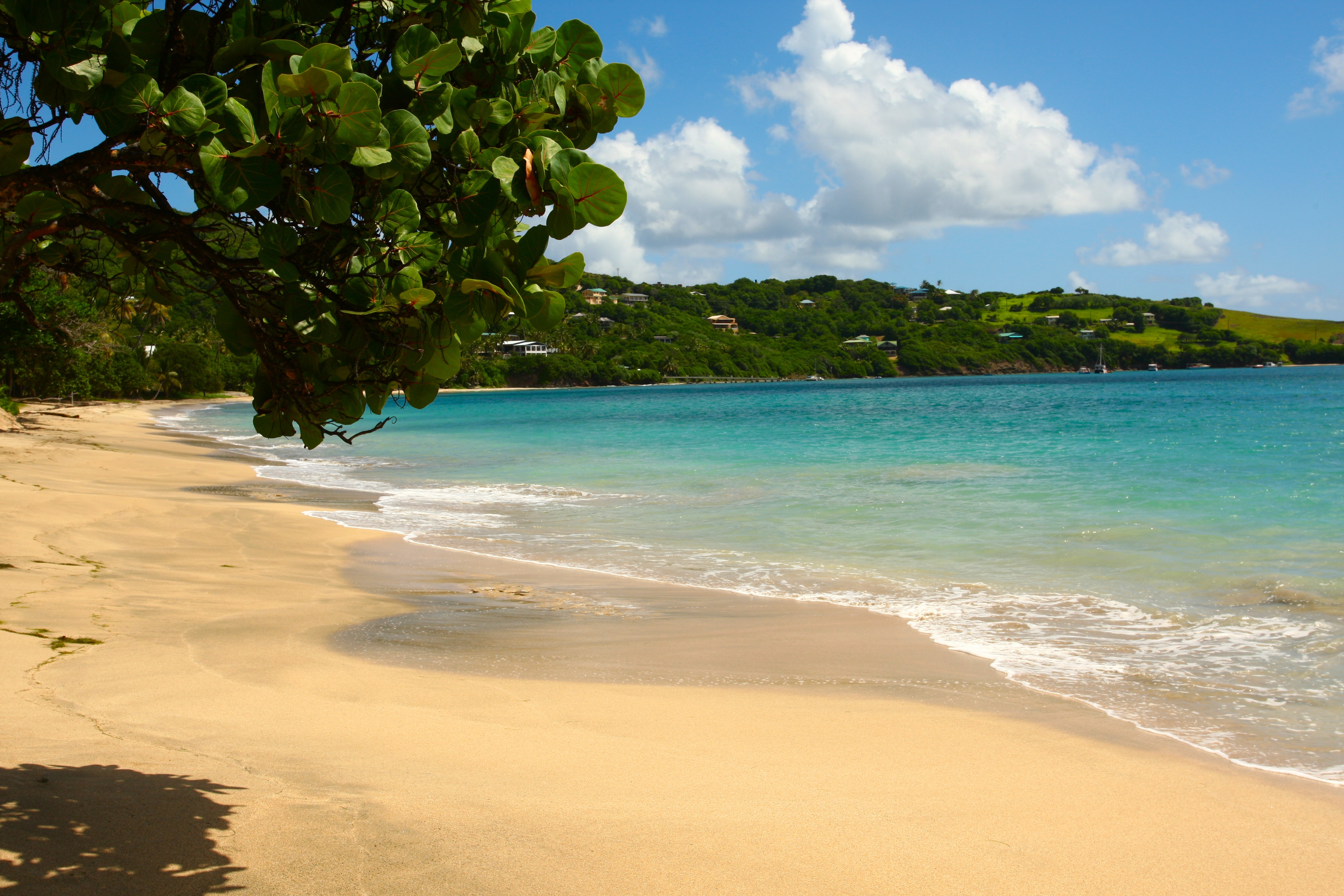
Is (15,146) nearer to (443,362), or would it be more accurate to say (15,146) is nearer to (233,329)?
(233,329)

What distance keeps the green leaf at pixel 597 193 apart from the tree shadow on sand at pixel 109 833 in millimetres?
2443

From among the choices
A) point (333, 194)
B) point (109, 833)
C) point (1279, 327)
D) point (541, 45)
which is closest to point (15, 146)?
point (333, 194)

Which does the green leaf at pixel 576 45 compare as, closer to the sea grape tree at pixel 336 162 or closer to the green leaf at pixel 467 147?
the sea grape tree at pixel 336 162

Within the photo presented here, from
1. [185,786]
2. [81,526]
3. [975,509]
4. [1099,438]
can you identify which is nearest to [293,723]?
[185,786]

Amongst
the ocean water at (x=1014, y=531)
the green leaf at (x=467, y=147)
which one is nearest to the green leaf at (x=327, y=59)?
the green leaf at (x=467, y=147)

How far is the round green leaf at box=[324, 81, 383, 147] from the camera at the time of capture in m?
1.94

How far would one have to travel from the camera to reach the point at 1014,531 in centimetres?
1248

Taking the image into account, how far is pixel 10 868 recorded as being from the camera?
2686 millimetres

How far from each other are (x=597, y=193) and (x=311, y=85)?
67 cm

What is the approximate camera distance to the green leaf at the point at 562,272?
232 centimetres

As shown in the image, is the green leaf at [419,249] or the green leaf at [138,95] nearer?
the green leaf at [138,95]

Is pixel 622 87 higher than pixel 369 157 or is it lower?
higher

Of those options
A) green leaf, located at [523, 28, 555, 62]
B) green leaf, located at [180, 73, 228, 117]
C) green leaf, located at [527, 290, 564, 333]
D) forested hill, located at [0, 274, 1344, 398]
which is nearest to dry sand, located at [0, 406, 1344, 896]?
green leaf, located at [527, 290, 564, 333]

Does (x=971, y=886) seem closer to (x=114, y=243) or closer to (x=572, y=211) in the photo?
(x=572, y=211)
